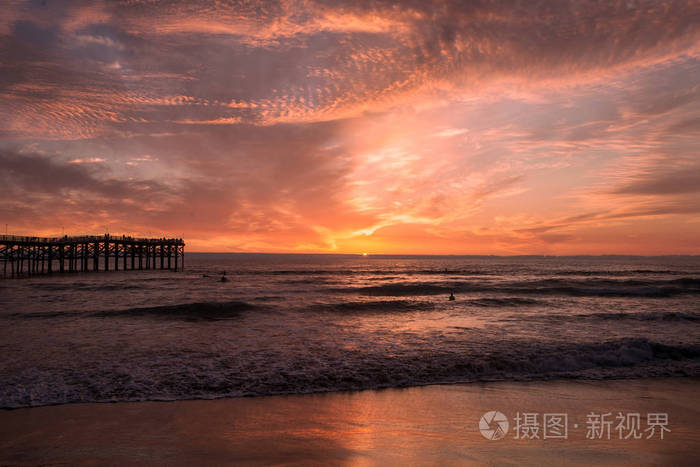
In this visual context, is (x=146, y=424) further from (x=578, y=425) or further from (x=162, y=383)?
(x=578, y=425)

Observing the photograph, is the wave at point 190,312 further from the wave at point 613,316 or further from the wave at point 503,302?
the wave at point 503,302

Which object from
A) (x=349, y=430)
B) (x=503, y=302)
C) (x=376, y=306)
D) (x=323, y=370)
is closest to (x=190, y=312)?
(x=376, y=306)

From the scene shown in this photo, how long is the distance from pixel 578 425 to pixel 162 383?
10.0 m

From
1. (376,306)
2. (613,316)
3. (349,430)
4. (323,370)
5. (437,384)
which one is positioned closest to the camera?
(349,430)

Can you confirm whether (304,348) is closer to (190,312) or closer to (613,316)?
(190,312)

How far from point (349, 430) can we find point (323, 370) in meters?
4.30

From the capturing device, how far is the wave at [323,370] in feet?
30.8

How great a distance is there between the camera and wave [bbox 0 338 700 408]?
939cm

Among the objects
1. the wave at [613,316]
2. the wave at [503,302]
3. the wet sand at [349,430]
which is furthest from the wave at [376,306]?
the wet sand at [349,430]

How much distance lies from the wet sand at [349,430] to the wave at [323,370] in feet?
2.36

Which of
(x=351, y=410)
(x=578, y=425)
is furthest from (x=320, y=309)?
(x=578, y=425)

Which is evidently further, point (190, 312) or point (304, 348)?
point (190, 312)

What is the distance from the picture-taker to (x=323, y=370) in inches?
440

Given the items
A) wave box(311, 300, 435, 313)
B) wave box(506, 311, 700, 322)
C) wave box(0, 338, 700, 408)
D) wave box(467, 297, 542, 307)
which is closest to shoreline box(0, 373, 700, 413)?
wave box(0, 338, 700, 408)
